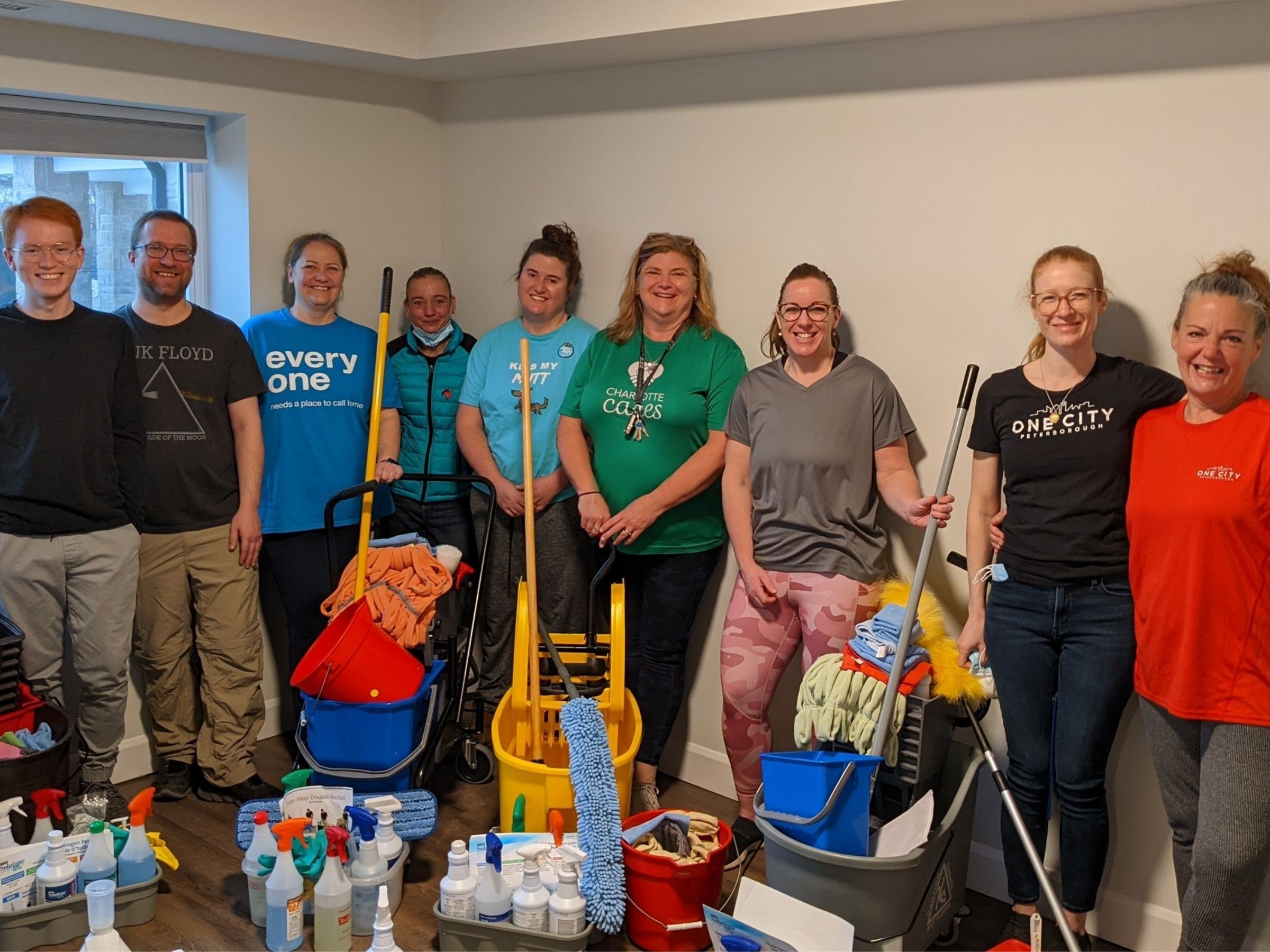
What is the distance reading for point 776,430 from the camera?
2.99 metres

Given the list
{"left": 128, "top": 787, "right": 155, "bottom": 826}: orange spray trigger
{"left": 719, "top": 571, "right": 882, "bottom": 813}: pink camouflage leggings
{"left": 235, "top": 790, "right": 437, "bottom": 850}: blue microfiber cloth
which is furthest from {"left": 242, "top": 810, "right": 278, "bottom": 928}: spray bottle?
{"left": 719, "top": 571, "right": 882, "bottom": 813}: pink camouflage leggings

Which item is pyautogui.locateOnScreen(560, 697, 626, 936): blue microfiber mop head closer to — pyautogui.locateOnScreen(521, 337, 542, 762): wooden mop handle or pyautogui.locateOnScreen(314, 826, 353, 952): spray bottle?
pyautogui.locateOnScreen(521, 337, 542, 762): wooden mop handle

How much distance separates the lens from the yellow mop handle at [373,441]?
10.3 ft

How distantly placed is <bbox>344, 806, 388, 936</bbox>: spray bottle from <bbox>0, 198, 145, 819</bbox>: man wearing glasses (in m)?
0.84

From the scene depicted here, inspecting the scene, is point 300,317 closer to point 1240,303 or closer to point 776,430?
point 776,430

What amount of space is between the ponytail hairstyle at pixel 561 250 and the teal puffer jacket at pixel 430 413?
0.40m

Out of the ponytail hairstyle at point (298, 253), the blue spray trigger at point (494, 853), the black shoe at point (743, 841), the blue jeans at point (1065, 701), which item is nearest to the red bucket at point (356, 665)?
the blue spray trigger at point (494, 853)

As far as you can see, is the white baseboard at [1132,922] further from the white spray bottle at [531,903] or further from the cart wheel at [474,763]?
the cart wheel at [474,763]

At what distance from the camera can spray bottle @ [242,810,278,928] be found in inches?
105

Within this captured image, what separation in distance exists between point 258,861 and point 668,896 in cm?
95

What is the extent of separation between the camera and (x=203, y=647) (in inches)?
135

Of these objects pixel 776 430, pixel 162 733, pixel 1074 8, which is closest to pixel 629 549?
pixel 776 430

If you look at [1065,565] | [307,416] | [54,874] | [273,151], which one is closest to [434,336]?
[307,416]

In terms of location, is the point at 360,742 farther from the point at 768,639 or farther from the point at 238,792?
the point at 768,639
